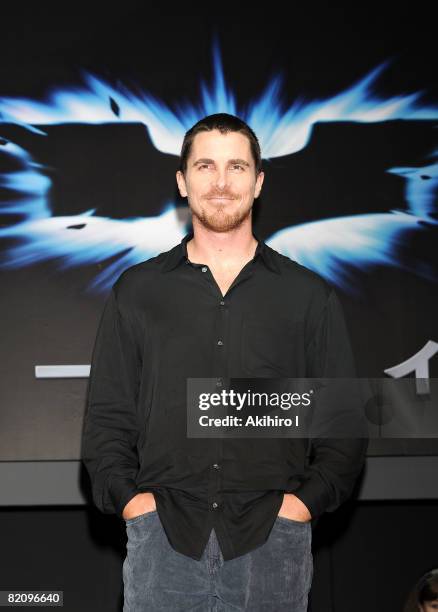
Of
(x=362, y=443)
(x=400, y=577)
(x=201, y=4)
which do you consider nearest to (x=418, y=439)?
(x=400, y=577)

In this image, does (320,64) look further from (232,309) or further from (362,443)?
(362,443)

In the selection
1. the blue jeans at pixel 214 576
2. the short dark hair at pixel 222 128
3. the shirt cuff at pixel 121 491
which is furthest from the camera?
the short dark hair at pixel 222 128

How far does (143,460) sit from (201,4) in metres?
2.22

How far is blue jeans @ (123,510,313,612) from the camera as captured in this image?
6.81 feet

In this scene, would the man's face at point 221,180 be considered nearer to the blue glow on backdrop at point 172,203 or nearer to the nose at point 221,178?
the nose at point 221,178

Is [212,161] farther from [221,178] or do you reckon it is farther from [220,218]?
[220,218]

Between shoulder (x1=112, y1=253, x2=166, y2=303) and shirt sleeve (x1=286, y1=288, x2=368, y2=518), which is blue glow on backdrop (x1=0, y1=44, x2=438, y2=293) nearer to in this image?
shoulder (x1=112, y1=253, x2=166, y2=303)

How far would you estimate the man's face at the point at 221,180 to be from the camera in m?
2.36

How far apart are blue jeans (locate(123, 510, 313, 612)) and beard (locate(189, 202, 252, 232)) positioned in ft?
2.73

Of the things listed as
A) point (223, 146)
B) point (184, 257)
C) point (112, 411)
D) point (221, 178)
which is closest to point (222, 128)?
point (223, 146)

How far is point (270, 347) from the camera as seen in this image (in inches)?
91.3

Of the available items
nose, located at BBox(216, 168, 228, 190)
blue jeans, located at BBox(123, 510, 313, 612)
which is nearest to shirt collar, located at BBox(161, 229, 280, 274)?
nose, located at BBox(216, 168, 228, 190)

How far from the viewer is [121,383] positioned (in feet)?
7.70

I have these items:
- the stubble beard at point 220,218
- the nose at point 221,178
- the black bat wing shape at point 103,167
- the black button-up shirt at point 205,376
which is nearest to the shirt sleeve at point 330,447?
the black button-up shirt at point 205,376
